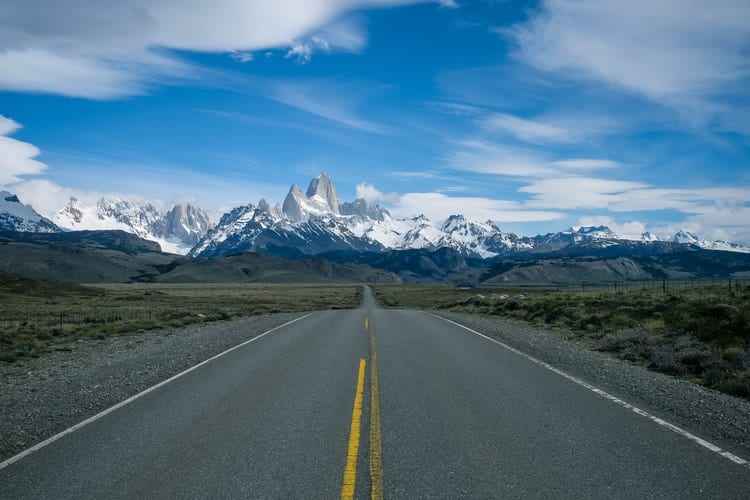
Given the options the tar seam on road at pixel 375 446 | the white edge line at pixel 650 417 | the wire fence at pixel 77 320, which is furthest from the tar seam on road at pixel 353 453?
the wire fence at pixel 77 320

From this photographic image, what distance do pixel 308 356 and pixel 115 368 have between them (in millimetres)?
5151

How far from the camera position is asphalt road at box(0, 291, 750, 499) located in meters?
→ 5.69

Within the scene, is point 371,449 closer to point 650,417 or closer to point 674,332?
point 650,417

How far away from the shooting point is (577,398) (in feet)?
31.8

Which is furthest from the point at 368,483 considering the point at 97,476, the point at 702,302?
the point at 702,302

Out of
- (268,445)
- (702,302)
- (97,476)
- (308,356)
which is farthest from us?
(702,302)

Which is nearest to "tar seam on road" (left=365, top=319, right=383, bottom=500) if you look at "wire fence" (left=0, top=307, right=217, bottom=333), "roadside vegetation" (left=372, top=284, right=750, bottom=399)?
"roadside vegetation" (left=372, top=284, right=750, bottom=399)

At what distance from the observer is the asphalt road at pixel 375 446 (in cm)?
569

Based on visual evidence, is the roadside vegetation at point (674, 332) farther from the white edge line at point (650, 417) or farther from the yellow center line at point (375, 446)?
the yellow center line at point (375, 446)

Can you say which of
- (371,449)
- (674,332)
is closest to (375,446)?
(371,449)

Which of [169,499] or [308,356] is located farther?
[308,356]

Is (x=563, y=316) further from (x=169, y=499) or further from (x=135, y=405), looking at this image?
(x=169, y=499)

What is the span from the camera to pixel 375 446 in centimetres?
695

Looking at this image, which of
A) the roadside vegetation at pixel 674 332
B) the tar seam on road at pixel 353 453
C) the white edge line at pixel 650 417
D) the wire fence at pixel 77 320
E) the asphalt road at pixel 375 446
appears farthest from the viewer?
the wire fence at pixel 77 320
